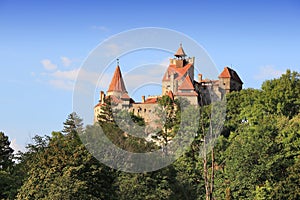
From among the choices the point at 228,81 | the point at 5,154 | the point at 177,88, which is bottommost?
the point at 5,154

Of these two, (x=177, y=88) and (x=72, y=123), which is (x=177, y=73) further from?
(x=72, y=123)

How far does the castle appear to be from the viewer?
188ft

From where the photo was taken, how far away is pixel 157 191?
3247cm

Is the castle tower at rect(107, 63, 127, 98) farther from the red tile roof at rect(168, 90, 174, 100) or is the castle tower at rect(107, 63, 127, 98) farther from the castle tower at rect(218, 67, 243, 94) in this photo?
the castle tower at rect(218, 67, 243, 94)

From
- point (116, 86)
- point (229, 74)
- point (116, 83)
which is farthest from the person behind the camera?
point (229, 74)

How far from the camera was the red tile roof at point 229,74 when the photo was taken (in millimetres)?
61656

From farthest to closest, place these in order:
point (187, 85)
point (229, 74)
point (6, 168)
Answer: point (229, 74) → point (187, 85) → point (6, 168)

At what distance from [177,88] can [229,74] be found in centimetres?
606

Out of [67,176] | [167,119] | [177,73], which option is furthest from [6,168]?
[177,73]

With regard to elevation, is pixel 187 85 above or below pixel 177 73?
below

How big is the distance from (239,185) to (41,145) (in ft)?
38.0

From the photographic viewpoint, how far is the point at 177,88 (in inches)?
2333

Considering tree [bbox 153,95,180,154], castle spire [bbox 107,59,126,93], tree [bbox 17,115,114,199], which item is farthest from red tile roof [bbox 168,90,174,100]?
tree [bbox 17,115,114,199]

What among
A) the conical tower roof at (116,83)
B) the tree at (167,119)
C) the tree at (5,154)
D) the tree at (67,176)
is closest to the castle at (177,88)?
the conical tower roof at (116,83)
